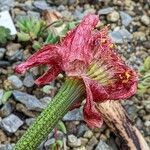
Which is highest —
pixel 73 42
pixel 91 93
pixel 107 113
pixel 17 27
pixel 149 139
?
pixel 73 42

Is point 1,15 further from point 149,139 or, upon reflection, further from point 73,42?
point 73,42

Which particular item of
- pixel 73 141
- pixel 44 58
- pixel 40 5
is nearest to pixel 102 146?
pixel 73 141

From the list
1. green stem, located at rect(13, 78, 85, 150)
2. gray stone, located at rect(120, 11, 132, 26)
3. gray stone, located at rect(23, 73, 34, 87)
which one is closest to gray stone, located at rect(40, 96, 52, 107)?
gray stone, located at rect(23, 73, 34, 87)

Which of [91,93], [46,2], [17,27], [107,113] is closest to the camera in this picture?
[91,93]

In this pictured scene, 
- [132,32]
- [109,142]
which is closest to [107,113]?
[109,142]

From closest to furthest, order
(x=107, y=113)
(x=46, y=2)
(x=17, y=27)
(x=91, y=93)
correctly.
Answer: (x=91, y=93), (x=107, y=113), (x=17, y=27), (x=46, y=2)

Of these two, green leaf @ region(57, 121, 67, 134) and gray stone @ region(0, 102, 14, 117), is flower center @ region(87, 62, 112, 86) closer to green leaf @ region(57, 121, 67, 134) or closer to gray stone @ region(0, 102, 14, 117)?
green leaf @ region(57, 121, 67, 134)

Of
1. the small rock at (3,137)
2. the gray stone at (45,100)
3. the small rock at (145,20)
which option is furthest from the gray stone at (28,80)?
the small rock at (145,20)

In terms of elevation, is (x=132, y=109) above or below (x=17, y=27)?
below
